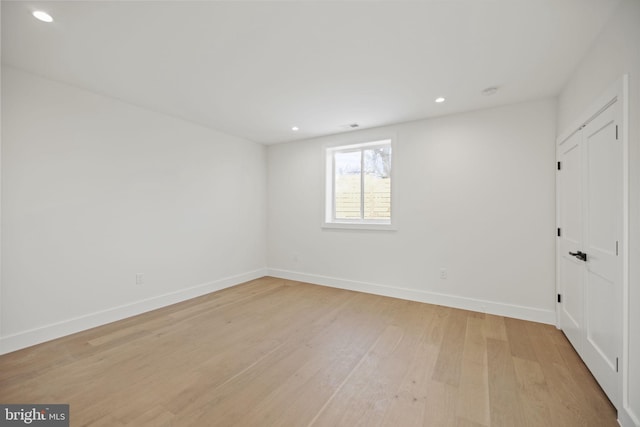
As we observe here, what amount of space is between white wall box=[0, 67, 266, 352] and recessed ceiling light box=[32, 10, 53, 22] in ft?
3.53

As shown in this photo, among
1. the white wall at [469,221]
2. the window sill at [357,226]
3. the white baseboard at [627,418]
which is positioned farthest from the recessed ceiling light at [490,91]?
the white baseboard at [627,418]

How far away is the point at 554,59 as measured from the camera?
2.25 metres

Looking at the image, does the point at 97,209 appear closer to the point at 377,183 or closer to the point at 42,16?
the point at 42,16

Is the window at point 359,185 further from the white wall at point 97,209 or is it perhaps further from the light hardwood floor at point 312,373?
the white wall at point 97,209

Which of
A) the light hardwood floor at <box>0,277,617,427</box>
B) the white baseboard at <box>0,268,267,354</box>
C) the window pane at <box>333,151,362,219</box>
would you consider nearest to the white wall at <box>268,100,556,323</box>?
the window pane at <box>333,151,362,219</box>

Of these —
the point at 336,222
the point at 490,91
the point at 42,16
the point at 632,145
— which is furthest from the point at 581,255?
the point at 42,16

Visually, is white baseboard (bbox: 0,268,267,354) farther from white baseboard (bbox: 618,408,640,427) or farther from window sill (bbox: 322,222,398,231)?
white baseboard (bbox: 618,408,640,427)

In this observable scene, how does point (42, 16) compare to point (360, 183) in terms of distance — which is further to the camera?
point (360, 183)

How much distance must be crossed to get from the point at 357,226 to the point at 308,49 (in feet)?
8.99

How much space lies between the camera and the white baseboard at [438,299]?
3.05 m

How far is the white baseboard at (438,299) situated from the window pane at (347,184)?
115cm

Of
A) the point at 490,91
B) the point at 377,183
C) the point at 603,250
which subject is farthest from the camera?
the point at 377,183

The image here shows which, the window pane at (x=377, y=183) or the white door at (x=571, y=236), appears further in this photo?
the window pane at (x=377, y=183)

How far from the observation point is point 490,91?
9.28 ft
